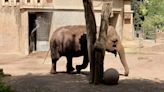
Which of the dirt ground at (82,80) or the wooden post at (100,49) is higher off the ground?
the wooden post at (100,49)

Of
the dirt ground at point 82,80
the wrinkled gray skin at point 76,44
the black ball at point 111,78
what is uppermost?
the wrinkled gray skin at point 76,44

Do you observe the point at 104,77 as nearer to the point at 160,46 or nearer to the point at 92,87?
the point at 92,87

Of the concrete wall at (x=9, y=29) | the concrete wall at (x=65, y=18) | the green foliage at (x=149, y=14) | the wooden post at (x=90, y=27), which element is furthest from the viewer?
the green foliage at (x=149, y=14)

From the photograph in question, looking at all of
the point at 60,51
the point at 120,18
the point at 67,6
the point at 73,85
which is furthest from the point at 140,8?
the point at 73,85

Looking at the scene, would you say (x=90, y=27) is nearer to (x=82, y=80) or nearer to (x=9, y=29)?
(x=82, y=80)

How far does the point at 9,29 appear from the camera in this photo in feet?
81.0

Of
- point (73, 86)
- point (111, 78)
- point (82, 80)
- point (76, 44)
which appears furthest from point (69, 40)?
point (73, 86)

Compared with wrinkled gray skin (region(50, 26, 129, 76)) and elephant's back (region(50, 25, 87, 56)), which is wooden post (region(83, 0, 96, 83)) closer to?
wrinkled gray skin (region(50, 26, 129, 76))

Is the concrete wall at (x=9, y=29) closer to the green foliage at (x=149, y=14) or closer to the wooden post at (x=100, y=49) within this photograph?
the wooden post at (x=100, y=49)

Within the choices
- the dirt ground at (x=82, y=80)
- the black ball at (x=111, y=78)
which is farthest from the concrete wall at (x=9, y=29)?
the black ball at (x=111, y=78)

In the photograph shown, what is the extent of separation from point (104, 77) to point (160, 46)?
15.7m

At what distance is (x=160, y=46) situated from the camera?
2714 cm

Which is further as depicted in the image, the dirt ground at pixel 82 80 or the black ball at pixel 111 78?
the black ball at pixel 111 78

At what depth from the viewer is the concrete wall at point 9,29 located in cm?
2461
